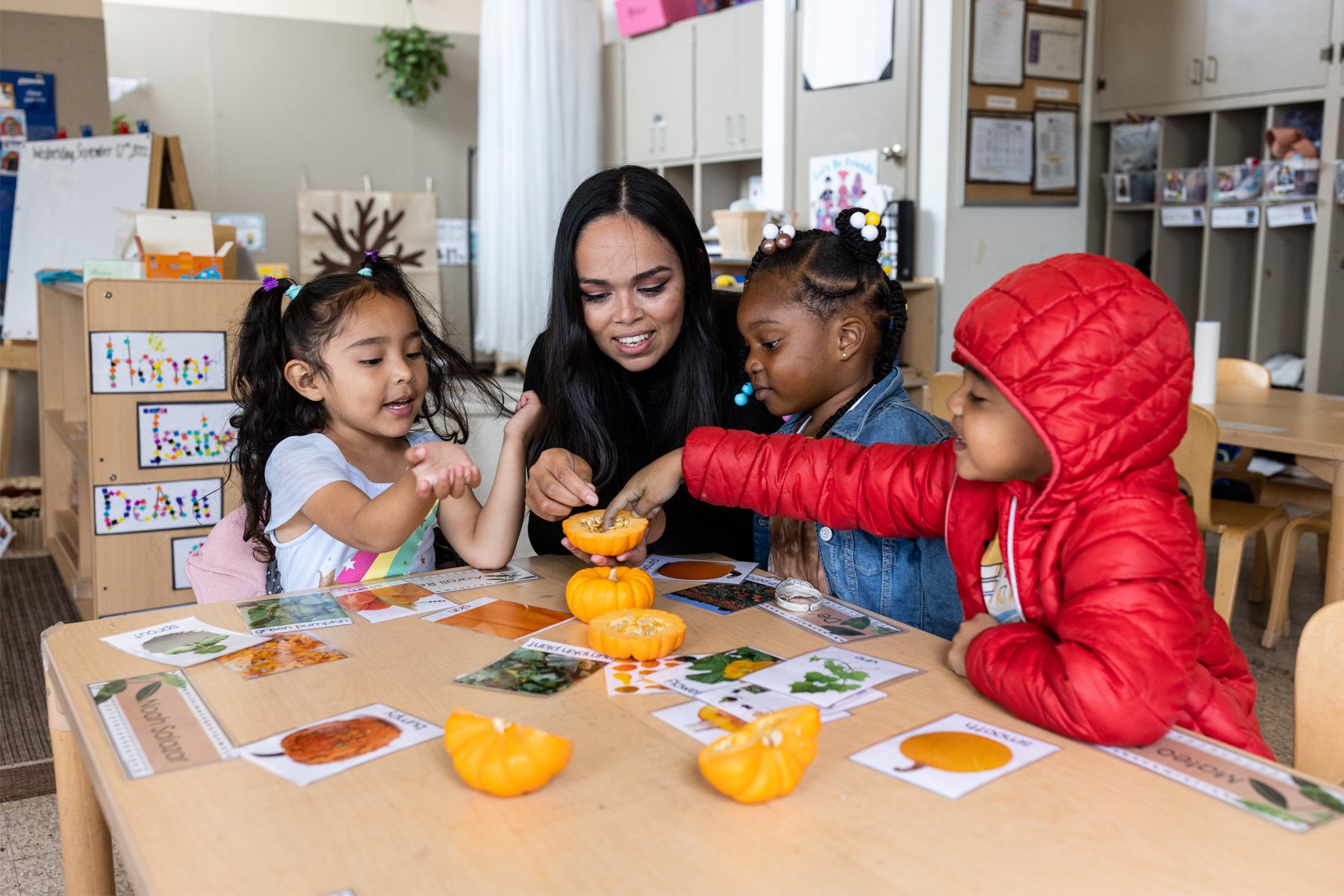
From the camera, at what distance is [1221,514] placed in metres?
3.02

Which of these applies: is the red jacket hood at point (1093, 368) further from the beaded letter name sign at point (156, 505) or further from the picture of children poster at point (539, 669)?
the beaded letter name sign at point (156, 505)

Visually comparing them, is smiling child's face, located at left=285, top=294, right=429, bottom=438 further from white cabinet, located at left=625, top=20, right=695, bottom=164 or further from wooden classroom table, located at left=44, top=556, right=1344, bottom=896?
white cabinet, located at left=625, top=20, right=695, bottom=164

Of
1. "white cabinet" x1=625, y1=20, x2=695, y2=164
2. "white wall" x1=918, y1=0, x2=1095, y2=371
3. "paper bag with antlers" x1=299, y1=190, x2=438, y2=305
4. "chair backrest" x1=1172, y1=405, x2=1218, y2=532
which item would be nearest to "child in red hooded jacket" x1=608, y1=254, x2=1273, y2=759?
"chair backrest" x1=1172, y1=405, x2=1218, y2=532

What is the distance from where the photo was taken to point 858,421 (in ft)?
5.20

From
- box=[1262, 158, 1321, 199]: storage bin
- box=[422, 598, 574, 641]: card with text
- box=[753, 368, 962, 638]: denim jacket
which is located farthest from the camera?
box=[1262, 158, 1321, 199]: storage bin

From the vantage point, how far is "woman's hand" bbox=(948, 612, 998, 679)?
1.03 m

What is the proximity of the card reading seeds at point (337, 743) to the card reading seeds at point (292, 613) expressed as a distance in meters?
0.29

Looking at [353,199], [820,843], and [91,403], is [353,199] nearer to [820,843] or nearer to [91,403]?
[91,403]

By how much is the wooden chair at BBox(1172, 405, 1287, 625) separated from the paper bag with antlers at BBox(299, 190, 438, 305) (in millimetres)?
4565

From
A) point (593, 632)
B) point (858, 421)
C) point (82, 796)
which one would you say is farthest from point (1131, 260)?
point (82, 796)

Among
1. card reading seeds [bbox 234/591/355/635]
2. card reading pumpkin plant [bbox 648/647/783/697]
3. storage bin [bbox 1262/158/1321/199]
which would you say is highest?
storage bin [bbox 1262/158/1321/199]

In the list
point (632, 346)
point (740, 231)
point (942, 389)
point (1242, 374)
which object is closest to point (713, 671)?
point (632, 346)

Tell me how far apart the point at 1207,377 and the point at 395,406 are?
247cm

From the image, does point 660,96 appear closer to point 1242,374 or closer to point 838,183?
point 838,183
